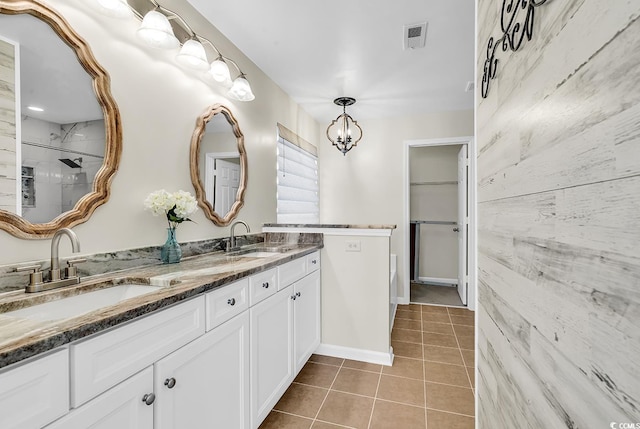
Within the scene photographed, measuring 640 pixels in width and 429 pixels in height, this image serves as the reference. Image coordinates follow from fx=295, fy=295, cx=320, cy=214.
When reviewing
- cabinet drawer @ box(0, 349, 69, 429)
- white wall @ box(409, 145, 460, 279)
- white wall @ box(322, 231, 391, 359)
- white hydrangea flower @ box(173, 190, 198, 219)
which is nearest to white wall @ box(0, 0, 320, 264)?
white hydrangea flower @ box(173, 190, 198, 219)

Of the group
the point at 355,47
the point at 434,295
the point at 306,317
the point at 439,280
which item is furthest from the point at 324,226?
the point at 439,280

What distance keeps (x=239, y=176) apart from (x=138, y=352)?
175 cm

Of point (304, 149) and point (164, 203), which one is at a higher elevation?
point (304, 149)

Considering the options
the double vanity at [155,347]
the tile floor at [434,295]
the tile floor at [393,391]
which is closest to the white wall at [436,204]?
the tile floor at [434,295]

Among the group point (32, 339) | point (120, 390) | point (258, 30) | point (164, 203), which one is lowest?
point (120, 390)

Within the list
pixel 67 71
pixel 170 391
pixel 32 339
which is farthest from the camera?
pixel 67 71

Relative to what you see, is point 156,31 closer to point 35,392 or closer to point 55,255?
point 55,255

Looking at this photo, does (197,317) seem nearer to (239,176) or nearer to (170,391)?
(170,391)

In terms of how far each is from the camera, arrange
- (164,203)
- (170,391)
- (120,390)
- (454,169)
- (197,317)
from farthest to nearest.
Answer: (454,169), (164,203), (197,317), (170,391), (120,390)

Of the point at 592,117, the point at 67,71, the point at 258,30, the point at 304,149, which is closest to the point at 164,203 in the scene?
the point at 67,71

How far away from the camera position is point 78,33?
1.32 m

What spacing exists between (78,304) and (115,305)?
1.32ft

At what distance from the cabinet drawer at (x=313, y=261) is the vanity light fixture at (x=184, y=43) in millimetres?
1333

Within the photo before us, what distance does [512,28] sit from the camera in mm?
834
